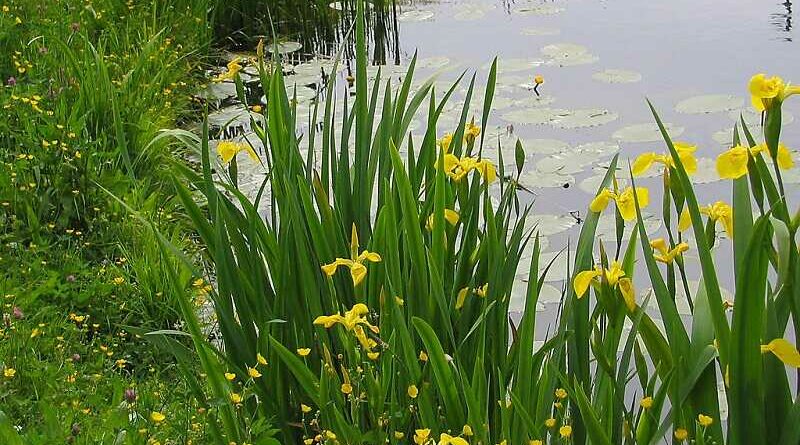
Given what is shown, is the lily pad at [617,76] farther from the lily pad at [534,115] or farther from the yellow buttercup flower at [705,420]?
the yellow buttercup flower at [705,420]

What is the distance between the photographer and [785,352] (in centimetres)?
126

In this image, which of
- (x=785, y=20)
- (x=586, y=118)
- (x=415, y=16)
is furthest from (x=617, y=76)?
(x=415, y=16)

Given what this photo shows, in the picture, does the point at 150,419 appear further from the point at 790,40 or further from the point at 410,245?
the point at 790,40

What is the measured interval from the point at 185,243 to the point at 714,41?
2749 millimetres

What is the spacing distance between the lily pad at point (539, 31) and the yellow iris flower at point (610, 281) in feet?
12.7

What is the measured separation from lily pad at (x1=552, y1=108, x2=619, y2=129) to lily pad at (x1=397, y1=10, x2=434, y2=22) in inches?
69.5

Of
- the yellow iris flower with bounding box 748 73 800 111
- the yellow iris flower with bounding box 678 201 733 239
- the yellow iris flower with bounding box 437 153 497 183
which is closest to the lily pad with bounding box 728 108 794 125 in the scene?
the yellow iris flower with bounding box 437 153 497 183

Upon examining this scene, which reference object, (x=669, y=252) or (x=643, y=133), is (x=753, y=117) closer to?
(x=643, y=133)

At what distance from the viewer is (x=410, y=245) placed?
5.71 ft

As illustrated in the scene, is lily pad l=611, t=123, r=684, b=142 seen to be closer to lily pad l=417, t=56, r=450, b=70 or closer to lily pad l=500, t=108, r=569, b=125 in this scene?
lily pad l=500, t=108, r=569, b=125

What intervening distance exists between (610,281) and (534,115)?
2793 mm

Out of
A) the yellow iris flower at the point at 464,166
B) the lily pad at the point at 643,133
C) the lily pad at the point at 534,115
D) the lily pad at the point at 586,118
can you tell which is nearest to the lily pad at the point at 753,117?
the lily pad at the point at 643,133

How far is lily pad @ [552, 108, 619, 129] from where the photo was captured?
388 cm

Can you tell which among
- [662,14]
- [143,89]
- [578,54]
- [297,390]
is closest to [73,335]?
[297,390]
